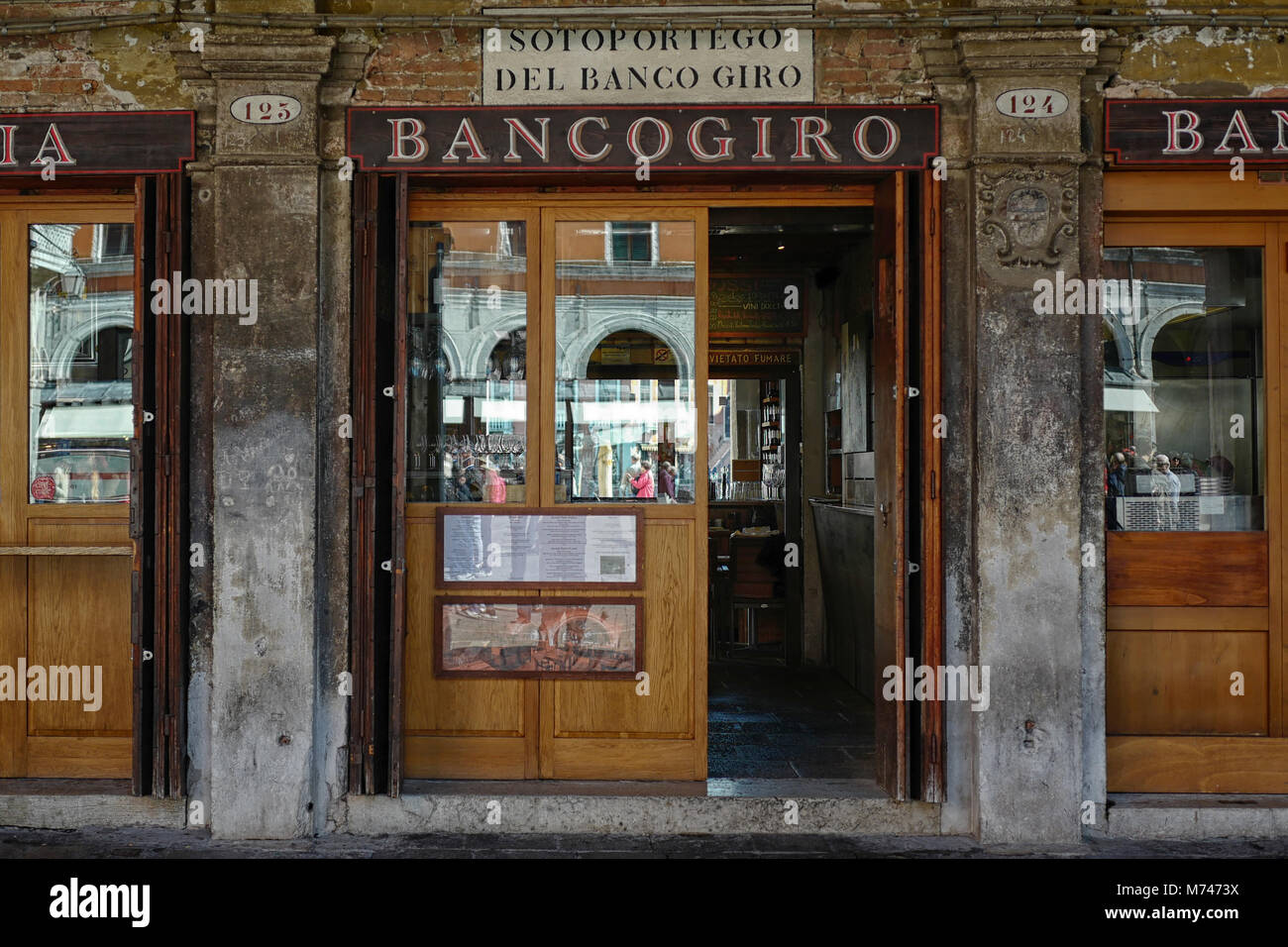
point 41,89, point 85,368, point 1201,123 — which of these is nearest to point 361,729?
point 85,368

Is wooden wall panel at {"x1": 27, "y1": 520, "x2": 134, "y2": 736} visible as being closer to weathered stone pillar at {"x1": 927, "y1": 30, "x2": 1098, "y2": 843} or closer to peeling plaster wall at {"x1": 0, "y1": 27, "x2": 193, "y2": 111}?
peeling plaster wall at {"x1": 0, "y1": 27, "x2": 193, "y2": 111}

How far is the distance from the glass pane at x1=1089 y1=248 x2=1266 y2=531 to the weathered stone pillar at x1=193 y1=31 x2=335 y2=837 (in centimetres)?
386

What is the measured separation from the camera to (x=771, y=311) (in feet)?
30.7

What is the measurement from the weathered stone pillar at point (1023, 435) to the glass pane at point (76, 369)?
4184mm

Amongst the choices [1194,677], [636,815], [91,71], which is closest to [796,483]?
[1194,677]

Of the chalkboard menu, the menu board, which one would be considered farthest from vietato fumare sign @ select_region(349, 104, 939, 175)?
the chalkboard menu

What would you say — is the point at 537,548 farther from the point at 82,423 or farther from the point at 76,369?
the point at 76,369

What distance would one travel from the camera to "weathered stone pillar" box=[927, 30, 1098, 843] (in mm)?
4715

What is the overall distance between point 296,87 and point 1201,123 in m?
4.19

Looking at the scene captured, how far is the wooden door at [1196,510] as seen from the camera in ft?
16.4

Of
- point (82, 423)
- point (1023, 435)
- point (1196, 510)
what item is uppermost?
point (82, 423)

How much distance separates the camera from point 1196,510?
5.10 meters

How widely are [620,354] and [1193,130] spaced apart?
2.87m

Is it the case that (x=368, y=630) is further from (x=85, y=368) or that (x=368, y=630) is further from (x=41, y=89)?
(x=41, y=89)
